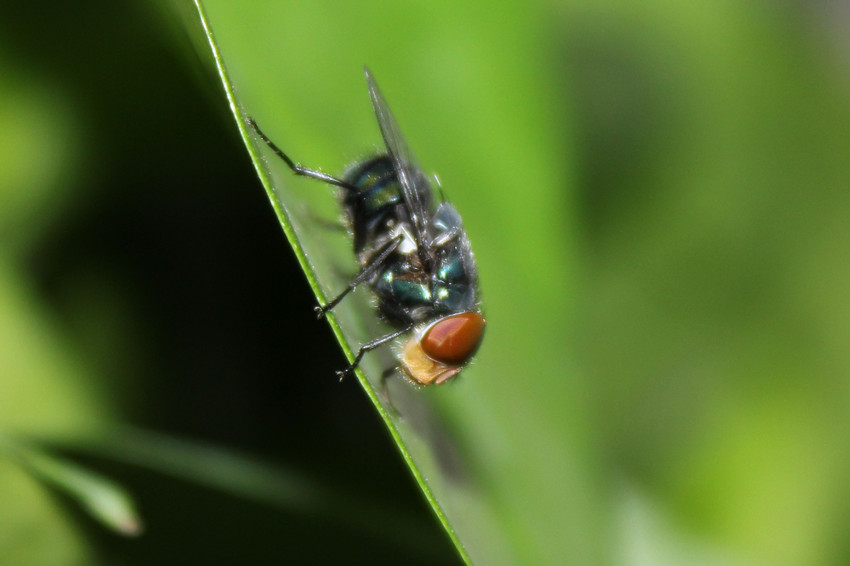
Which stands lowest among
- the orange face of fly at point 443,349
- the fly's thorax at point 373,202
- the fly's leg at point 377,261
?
the orange face of fly at point 443,349

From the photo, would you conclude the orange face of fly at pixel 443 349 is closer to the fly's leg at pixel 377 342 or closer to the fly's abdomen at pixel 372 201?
the fly's leg at pixel 377 342

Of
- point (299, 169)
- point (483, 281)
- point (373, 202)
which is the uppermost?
point (299, 169)

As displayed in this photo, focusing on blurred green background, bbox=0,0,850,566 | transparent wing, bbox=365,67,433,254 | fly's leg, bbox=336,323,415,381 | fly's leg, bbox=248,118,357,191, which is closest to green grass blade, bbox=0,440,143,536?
blurred green background, bbox=0,0,850,566

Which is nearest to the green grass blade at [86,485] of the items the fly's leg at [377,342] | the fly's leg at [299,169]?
the fly's leg at [377,342]

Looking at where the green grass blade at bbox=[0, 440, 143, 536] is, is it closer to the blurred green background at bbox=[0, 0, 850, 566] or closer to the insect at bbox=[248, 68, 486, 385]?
the blurred green background at bbox=[0, 0, 850, 566]

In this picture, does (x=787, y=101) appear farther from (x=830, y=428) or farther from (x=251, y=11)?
(x=251, y=11)

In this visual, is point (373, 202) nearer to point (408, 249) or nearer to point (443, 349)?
point (408, 249)

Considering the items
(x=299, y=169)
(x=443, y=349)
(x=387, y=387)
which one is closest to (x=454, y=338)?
(x=443, y=349)
